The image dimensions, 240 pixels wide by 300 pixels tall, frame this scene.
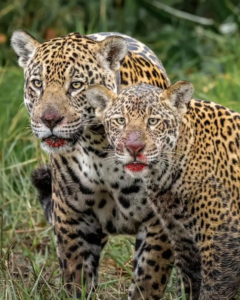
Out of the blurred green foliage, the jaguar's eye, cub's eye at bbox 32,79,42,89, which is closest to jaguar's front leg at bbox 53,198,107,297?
cub's eye at bbox 32,79,42,89

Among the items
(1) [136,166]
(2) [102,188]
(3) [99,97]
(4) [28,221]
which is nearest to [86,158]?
(2) [102,188]

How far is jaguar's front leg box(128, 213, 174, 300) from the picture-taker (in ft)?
24.3

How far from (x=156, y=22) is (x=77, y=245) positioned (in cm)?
782

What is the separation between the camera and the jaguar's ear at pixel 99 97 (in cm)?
670

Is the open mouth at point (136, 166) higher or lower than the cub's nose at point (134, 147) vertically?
lower

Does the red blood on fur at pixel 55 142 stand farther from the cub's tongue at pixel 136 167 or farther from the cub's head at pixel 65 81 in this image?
the cub's tongue at pixel 136 167

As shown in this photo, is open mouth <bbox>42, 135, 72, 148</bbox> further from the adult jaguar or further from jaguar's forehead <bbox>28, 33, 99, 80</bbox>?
jaguar's forehead <bbox>28, 33, 99, 80</bbox>

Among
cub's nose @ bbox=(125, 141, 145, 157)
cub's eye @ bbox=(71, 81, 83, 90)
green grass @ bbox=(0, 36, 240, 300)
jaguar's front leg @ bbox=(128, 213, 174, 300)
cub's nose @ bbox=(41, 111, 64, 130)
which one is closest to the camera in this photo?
cub's nose @ bbox=(125, 141, 145, 157)

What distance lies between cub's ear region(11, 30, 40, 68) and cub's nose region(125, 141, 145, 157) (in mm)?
1475

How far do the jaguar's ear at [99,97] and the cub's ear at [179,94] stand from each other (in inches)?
13.7

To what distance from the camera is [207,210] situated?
6734 mm

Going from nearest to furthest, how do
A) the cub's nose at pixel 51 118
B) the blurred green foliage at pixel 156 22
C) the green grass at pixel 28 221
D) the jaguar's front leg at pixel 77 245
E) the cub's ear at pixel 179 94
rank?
the cub's ear at pixel 179 94, the cub's nose at pixel 51 118, the green grass at pixel 28 221, the jaguar's front leg at pixel 77 245, the blurred green foliage at pixel 156 22

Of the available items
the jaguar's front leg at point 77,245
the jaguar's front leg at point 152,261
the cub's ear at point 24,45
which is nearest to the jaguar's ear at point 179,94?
the jaguar's front leg at point 152,261

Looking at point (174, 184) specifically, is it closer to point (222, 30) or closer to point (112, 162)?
point (112, 162)
